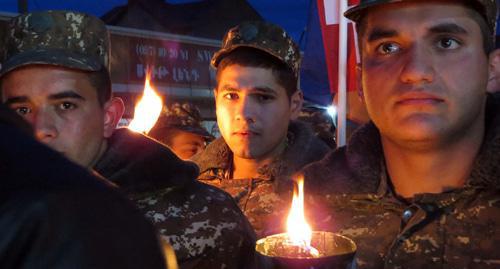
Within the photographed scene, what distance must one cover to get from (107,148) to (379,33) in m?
1.56

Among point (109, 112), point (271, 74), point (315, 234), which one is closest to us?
point (315, 234)

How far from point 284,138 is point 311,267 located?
267cm

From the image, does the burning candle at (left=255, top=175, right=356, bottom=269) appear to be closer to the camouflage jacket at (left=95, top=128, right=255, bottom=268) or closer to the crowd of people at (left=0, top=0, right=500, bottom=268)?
the crowd of people at (left=0, top=0, right=500, bottom=268)

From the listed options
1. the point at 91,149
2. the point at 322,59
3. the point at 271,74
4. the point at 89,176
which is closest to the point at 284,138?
the point at 271,74

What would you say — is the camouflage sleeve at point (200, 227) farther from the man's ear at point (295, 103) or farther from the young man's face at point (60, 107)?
the man's ear at point (295, 103)

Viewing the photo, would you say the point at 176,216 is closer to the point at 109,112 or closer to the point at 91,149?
the point at 91,149

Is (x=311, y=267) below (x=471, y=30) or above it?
below

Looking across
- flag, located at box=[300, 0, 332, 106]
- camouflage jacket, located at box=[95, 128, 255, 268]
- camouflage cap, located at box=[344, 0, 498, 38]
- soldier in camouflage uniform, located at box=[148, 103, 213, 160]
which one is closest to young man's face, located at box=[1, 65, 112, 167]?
camouflage jacket, located at box=[95, 128, 255, 268]

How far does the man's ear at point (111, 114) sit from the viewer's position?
3253mm

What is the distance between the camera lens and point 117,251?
2.80 ft

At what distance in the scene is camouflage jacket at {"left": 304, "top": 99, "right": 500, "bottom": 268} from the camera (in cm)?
225

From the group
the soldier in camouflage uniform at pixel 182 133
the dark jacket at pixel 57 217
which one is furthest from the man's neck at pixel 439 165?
the soldier in camouflage uniform at pixel 182 133

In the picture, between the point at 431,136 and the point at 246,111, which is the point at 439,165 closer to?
the point at 431,136

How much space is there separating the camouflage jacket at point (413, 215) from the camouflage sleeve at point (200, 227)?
0.53 m
